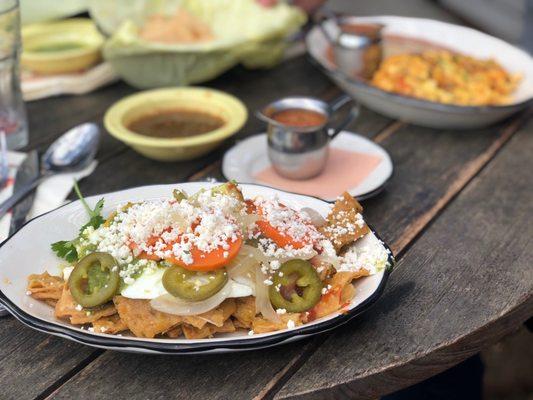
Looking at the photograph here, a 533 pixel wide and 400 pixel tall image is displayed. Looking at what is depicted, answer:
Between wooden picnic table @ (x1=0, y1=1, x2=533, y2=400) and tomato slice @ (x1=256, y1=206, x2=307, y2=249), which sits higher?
tomato slice @ (x1=256, y1=206, x2=307, y2=249)

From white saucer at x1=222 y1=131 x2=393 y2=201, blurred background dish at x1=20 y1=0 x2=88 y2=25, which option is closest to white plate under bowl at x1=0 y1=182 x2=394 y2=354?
white saucer at x1=222 y1=131 x2=393 y2=201

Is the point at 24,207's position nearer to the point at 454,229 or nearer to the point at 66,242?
the point at 66,242

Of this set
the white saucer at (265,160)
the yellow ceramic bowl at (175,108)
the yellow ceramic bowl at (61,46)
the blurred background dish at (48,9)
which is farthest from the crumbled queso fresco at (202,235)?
the blurred background dish at (48,9)

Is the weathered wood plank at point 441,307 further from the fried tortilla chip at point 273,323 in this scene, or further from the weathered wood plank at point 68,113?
the weathered wood plank at point 68,113

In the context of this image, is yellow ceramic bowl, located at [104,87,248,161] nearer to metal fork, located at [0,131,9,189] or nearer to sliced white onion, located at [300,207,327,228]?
metal fork, located at [0,131,9,189]

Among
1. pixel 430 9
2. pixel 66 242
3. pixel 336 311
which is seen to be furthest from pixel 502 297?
pixel 430 9
